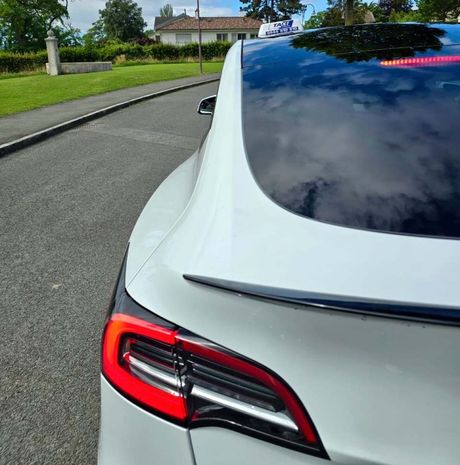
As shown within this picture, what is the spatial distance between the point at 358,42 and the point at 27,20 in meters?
66.4

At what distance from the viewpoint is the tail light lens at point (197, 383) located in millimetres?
973

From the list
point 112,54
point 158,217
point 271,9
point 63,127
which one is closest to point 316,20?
point 271,9

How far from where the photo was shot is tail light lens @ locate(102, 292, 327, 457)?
0.97 m

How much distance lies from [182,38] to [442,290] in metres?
86.1

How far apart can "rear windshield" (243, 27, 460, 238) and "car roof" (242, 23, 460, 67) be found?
17mm

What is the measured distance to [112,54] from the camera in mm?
45219

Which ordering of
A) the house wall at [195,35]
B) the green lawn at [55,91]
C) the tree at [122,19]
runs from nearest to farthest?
the green lawn at [55,91] → the house wall at [195,35] → the tree at [122,19]

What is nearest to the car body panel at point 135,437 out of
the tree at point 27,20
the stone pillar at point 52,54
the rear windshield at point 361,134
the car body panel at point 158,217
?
the car body panel at point 158,217

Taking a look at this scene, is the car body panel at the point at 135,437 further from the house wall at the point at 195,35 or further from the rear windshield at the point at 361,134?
the house wall at the point at 195,35

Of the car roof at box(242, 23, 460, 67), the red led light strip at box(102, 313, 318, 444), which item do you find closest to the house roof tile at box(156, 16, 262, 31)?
the car roof at box(242, 23, 460, 67)

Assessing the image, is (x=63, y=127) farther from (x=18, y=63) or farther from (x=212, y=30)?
(x=212, y=30)

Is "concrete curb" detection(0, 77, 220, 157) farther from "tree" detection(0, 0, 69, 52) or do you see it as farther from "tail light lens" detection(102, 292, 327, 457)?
"tree" detection(0, 0, 69, 52)

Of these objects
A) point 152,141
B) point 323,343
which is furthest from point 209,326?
point 152,141

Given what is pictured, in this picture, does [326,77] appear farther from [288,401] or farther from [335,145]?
[288,401]
